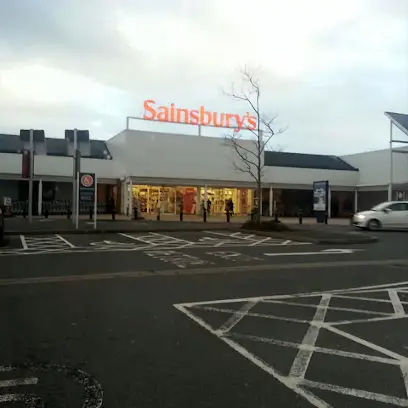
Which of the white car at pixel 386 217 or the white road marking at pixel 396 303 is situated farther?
the white car at pixel 386 217

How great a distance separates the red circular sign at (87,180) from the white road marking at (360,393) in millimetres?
18835

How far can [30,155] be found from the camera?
24.4m

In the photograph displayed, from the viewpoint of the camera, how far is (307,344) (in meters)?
4.98

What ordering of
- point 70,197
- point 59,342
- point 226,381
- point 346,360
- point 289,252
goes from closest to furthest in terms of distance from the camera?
point 226,381 → point 346,360 → point 59,342 → point 289,252 → point 70,197

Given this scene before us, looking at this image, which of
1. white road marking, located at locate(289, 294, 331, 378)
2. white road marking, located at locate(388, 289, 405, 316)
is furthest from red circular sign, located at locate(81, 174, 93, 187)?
white road marking, located at locate(289, 294, 331, 378)

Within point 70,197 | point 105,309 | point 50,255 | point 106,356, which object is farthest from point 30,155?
point 106,356

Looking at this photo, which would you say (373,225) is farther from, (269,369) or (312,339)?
(269,369)

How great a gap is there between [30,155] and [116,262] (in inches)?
606

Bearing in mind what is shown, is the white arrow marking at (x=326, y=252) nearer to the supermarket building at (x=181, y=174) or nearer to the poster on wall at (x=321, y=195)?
the poster on wall at (x=321, y=195)

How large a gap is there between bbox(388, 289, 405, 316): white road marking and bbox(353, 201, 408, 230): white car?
631 inches

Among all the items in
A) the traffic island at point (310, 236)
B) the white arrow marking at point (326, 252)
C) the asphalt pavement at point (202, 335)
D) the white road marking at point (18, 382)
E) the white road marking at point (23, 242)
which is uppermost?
the traffic island at point (310, 236)

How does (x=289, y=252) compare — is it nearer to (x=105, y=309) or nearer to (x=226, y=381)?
(x=105, y=309)

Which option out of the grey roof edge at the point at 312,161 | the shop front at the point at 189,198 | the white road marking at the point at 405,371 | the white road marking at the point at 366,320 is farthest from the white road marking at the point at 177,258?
the grey roof edge at the point at 312,161

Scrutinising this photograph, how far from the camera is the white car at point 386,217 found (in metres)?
23.0
